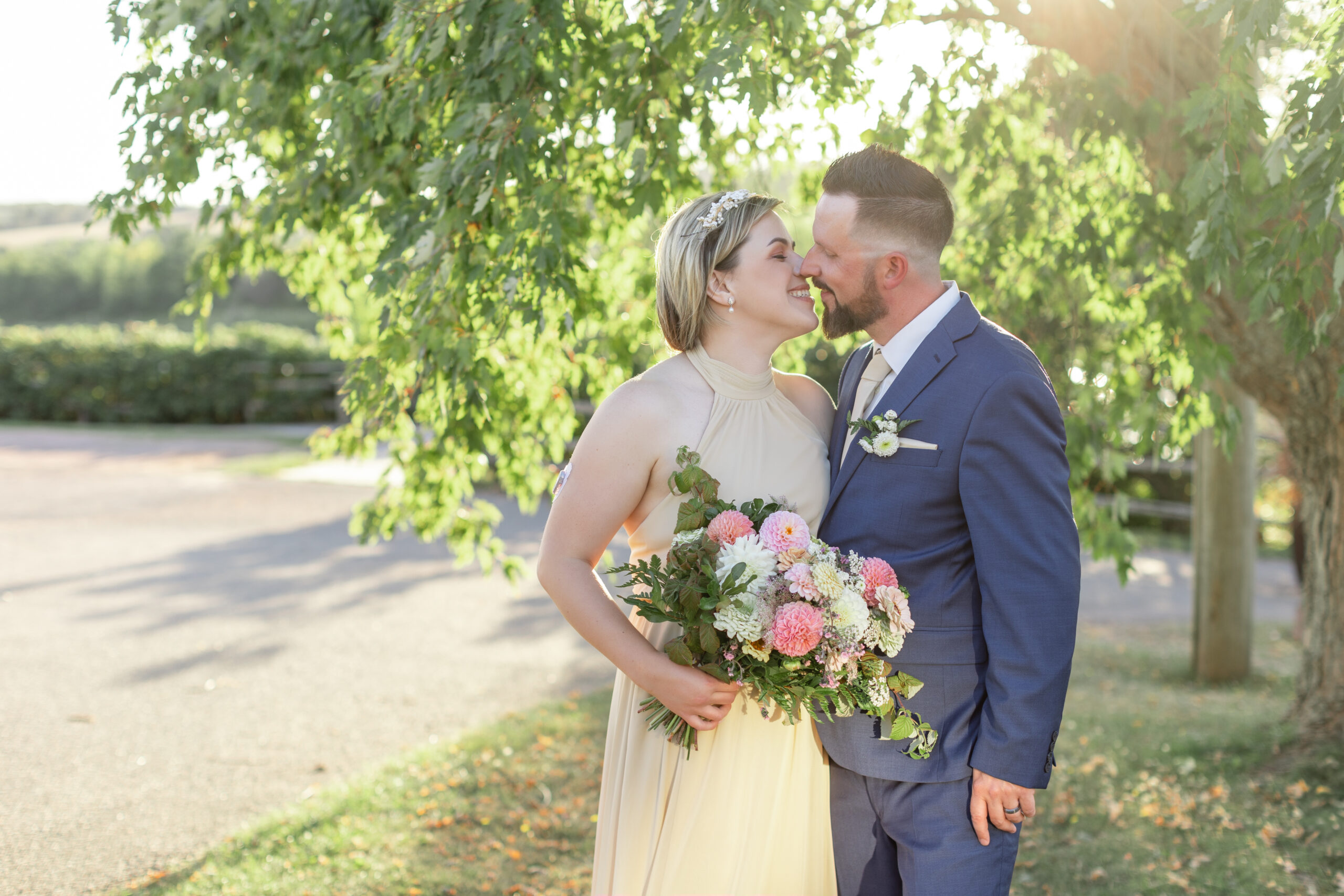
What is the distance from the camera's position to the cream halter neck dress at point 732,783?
2.46m

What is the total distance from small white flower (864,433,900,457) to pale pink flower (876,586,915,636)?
1.02 ft

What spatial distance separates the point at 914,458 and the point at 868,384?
0.38 m

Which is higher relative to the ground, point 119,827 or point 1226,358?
point 1226,358

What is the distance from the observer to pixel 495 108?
298 cm

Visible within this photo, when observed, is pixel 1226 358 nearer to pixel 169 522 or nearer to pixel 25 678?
pixel 25 678

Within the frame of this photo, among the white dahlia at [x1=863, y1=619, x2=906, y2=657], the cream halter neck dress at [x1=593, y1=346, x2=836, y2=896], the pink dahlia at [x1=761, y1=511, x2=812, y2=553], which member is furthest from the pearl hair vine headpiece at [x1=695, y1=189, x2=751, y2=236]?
the white dahlia at [x1=863, y1=619, x2=906, y2=657]

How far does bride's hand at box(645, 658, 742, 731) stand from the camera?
7.37 feet

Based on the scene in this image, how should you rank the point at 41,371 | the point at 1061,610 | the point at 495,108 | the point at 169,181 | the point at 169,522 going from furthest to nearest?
the point at 41,371 < the point at 169,522 < the point at 169,181 < the point at 495,108 < the point at 1061,610

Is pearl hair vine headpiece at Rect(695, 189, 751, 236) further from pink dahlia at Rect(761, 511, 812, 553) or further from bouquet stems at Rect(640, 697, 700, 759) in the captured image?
bouquet stems at Rect(640, 697, 700, 759)

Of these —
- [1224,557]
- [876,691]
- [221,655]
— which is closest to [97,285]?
[221,655]

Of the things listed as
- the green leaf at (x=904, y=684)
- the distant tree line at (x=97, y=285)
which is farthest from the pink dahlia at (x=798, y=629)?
the distant tree line at (x=97, y=285)

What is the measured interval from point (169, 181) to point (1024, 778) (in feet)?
10.9

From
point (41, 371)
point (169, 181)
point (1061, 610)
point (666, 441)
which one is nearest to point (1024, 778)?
point (1061, 610)

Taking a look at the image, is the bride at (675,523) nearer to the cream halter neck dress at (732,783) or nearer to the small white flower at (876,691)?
the cream halter neck dress at (732,783)
